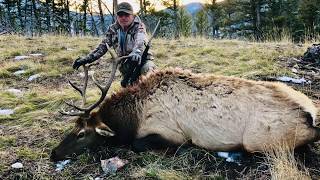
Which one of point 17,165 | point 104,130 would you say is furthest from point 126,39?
point 17,165

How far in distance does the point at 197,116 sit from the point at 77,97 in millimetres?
3134

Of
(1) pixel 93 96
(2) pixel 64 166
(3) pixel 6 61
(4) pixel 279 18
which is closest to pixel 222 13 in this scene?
(4) pixel 279 18

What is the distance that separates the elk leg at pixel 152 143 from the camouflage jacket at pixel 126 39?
1.52 metres

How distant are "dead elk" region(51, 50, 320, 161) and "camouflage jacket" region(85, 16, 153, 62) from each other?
41.6 inches

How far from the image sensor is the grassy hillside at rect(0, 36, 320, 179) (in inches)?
180

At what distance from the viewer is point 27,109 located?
703cm

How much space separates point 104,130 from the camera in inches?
208

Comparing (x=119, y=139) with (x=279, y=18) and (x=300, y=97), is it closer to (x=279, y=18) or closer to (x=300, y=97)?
(x=300, y=97)

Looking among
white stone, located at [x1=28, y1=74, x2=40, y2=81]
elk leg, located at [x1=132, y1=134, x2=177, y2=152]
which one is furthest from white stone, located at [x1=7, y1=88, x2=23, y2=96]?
elk leg, located at [x1=132, y1=134, x2=177, y2=152]

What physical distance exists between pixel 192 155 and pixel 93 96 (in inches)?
118

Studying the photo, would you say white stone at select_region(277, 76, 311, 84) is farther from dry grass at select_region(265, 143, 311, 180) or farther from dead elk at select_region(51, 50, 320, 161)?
dry grass at select_region(265, 143, 311, 180)

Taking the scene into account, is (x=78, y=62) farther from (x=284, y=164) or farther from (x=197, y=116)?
(x=284, y=164)

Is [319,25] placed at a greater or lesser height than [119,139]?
greater

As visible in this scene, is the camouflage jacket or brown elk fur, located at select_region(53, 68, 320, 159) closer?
brown elk fur, located at select_region(53, 68, 320, 159)
